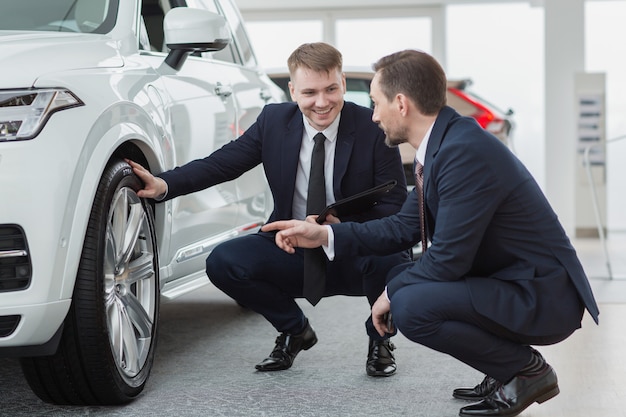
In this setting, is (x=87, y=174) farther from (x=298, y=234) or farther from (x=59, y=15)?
(x=59, y=15)

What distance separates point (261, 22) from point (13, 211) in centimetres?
1143

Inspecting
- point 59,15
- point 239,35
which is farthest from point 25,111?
point 239,35

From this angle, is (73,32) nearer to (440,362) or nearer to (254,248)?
(254,248)

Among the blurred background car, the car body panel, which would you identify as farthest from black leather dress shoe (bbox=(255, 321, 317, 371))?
the blurred background car

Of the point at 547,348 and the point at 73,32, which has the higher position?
the point at 73,32

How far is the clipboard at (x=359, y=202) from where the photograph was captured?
343cm

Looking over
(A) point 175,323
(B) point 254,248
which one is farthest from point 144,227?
(A) point 175,323

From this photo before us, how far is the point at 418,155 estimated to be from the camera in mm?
3125

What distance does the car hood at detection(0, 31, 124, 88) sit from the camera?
2645mm

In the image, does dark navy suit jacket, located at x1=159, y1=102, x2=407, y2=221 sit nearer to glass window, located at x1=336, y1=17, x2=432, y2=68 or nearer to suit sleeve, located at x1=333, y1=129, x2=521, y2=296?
suit sleeve, located at x1=333, y1=129, x2=521, y2=296

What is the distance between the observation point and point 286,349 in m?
3.81

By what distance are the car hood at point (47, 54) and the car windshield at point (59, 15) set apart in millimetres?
230

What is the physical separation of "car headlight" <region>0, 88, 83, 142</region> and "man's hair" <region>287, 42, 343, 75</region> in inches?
47.4

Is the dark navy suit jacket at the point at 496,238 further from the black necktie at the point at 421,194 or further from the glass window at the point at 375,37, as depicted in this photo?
the glass window at the point at 375,37
